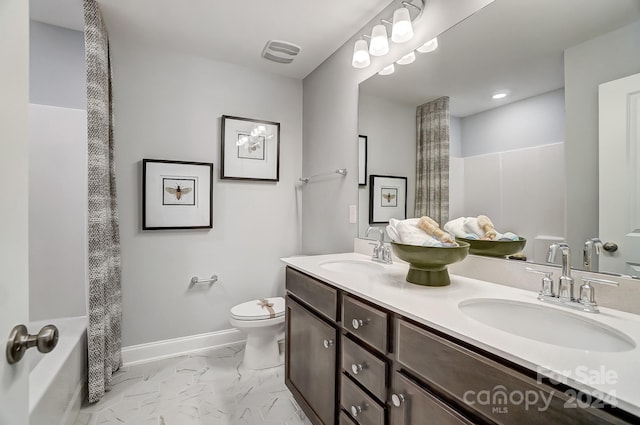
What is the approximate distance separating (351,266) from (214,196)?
→ 1379mm

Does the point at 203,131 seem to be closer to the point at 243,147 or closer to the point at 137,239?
the point at 243,147

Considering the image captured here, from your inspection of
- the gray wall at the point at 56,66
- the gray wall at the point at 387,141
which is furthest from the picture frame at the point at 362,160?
the gray wall at the point at 56,66

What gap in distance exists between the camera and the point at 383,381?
1012 millimetres

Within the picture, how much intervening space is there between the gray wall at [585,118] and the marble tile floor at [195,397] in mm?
1629

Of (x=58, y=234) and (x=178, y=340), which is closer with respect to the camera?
(x=58, y=234)

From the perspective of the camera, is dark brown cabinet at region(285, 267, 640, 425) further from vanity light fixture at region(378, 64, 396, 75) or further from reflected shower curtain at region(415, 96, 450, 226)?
vanity light fixture at region(378, 64, 396, 75)

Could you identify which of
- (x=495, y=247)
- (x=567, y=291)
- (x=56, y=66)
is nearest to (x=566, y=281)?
(x=567, y=291)

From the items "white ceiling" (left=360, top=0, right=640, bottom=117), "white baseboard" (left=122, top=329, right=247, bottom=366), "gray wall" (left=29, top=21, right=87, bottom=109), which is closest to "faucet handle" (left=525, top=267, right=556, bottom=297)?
"white ceiling" (left=360, top=0, right=640, bottom=117)

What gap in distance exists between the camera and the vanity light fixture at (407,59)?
1.66 metres

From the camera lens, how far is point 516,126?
1247 mm

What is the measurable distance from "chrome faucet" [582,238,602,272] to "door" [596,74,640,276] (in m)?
0.02

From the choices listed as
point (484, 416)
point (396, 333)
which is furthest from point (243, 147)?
point (484, 416)

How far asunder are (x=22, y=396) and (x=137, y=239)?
A: 181 centimetres

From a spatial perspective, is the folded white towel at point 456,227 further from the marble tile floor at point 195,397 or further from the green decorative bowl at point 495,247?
the marble tile floor at point 195,397
